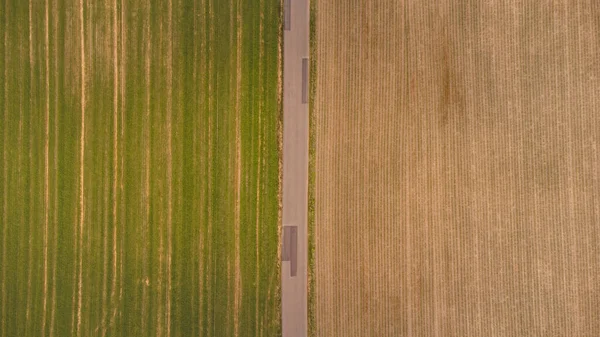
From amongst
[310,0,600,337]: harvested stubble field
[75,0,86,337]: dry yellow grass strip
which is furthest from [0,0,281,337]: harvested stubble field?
[310,0,600,337]: harvested stubble field

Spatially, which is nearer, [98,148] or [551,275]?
[551,275]

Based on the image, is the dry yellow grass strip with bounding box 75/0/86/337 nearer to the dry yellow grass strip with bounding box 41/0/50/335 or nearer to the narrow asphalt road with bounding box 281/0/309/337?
the dry yellow grass strip with bounding box 41/0/50/335

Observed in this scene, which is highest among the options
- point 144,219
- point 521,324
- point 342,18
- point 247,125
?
point 342,18

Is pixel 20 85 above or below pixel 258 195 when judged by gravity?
above

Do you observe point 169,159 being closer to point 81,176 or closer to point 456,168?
point 81,176

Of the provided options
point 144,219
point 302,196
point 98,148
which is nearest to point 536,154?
point 302,196

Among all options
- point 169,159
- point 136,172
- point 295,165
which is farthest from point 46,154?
point 295,165

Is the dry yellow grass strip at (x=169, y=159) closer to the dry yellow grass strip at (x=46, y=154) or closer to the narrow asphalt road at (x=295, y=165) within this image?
the narrow asphalt road at (x=295, y=165)

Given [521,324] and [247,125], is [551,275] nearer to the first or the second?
[521,324]
